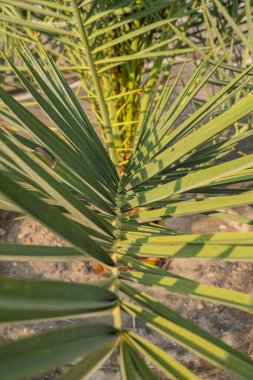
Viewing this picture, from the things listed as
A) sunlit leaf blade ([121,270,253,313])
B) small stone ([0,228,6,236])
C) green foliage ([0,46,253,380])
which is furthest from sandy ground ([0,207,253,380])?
sunlit leaf blade ([121,270,253,313])

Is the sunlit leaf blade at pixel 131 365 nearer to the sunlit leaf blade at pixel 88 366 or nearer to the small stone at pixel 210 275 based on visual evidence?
the sunlit leaf blade at pixel 88 366

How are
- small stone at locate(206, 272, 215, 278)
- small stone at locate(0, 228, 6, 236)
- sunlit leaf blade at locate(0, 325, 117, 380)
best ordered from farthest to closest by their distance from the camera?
small stone at locate(0, 228, 6, 236), small stone at locate(206, 272, 215, 278), sunlit leaf blade at locate(0, 325, 117, 380)

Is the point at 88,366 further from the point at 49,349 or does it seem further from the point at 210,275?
the point at 210,275

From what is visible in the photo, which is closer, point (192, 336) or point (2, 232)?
point (192, 336)

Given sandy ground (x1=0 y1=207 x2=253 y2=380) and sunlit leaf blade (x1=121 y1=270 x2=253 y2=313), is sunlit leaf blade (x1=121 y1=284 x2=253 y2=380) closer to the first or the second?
sunlit leaf blade (x1=121 y1=270 x2=253 y2=313)

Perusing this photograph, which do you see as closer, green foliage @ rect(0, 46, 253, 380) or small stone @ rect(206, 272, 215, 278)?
green foliage @ rect(0, 46, 253, 380)

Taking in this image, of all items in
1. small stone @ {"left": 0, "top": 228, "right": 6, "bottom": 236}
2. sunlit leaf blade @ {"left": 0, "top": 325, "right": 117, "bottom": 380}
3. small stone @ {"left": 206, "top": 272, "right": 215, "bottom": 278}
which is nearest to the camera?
sunlit leaf blade @ {"left": 0, "top": 325, "right": 117, "bottom": 380}

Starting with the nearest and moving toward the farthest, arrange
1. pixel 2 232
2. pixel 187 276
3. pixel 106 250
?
pixel 106 250 → pixel 187 276 → pixel 2 232

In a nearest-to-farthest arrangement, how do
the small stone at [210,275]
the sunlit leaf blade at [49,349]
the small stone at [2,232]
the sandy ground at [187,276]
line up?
the sunlit leaf blade at [49,349] < the sandy ground at [187,276] < the small stone at [210,275] < the small stone at [2,232]

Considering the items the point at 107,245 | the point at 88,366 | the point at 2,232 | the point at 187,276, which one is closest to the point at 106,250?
the point at 107,245

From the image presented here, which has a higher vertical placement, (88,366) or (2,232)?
(2,232)

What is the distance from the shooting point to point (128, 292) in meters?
0.30

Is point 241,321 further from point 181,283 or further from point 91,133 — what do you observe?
point 181,283

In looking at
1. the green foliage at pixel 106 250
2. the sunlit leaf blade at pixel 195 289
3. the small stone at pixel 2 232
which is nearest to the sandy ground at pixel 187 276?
the small stone at pixel 2 232
